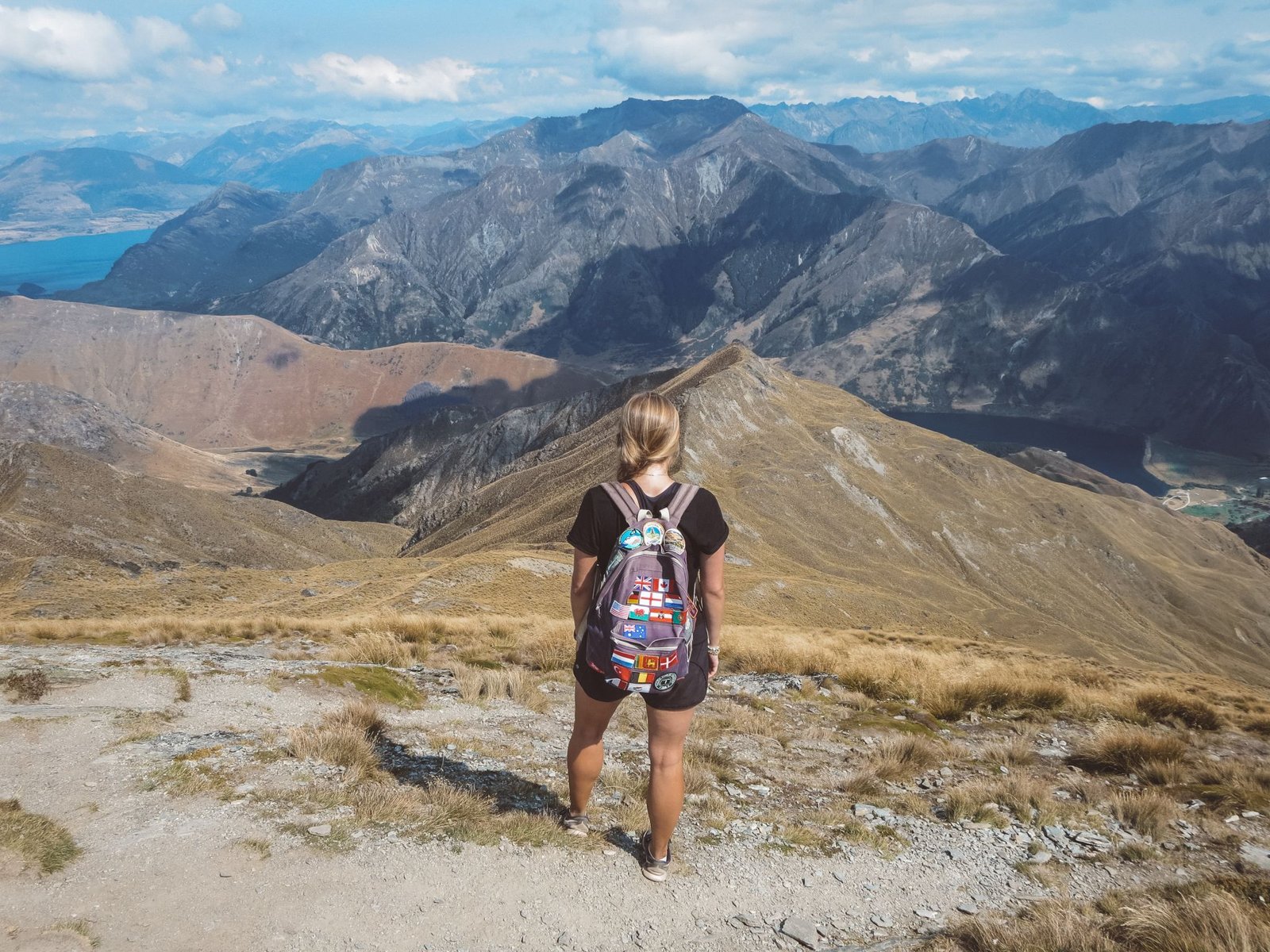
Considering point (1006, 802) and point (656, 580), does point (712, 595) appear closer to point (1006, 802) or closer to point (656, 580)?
point (656, 580)

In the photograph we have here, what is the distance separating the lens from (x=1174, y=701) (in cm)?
1380

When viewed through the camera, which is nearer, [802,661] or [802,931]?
[802,931]

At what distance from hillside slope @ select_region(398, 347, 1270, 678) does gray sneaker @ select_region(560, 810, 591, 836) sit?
135 feet

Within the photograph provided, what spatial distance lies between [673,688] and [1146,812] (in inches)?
247

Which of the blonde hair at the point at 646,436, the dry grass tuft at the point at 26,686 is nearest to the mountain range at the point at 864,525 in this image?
the dry grass tuft at the point at 26,686

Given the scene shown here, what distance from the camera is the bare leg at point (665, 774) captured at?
657 centimetres

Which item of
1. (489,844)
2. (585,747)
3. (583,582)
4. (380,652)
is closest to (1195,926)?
(585,747)

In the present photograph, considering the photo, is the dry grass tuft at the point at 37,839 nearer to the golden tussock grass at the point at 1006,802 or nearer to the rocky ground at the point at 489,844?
the rocky ground at the point at 489,844

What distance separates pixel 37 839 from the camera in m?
6.45

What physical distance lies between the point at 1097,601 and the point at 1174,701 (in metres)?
113

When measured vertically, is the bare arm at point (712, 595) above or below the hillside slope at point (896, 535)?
above

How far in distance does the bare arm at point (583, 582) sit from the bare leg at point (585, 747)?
2.40 ft

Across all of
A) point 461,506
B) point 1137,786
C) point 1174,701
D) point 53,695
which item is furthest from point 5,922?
point 461,506

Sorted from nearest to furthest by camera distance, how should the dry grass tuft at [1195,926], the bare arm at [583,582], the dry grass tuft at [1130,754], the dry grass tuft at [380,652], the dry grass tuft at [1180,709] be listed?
the dry grass tuft at [1195,926] → the bare arm at [583,582] → the dry grass tuft at [1130,754] → the dry grass tuft at [1180,709] → the dry grass tuft at [380,652]
